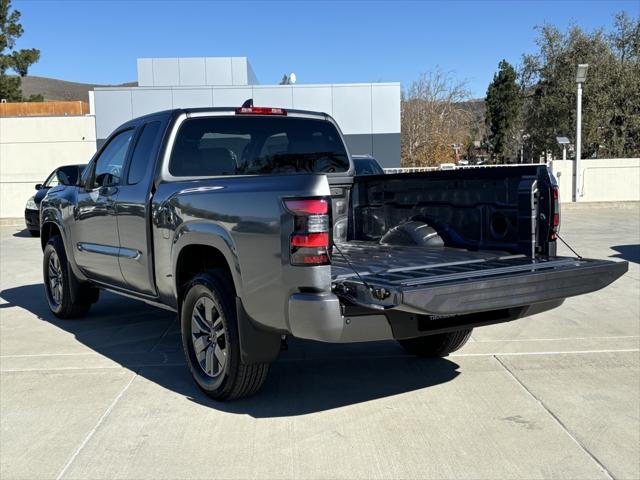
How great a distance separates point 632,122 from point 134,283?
29437 mm

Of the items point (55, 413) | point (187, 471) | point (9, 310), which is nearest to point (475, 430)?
point (187, 471)

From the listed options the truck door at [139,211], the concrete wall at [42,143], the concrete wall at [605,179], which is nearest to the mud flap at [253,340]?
the truck door at [139,211]

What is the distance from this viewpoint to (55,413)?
449 cm

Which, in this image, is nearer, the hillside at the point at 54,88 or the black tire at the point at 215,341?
the black tire at the point at 215,341

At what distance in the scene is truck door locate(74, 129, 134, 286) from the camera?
5727mm

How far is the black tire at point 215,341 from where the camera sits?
4.25 metres

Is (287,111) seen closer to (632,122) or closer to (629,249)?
(629,249)

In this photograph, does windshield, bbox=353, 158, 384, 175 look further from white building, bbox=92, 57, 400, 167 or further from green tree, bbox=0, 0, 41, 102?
green tree, bbox=0, 0, 41, 102

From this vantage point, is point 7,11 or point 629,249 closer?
point 629,249

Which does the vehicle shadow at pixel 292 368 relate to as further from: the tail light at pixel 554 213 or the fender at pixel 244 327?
the tail light at pixel 554 213

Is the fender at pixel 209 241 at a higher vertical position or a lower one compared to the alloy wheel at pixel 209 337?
higher

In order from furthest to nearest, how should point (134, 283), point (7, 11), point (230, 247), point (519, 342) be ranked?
point (7, 11) < point (519, 342) < point (134, 283) < point (230, 247)

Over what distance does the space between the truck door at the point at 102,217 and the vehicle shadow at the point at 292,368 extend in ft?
2.25

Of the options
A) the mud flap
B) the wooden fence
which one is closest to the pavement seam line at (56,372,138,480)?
the mud flap
